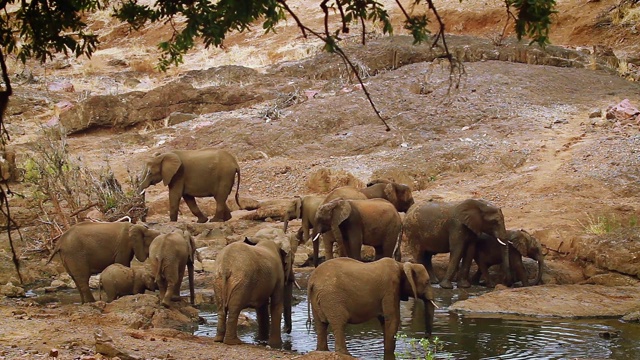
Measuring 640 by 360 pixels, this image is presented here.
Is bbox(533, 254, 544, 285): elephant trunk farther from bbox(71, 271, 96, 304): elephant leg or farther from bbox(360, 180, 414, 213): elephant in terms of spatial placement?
bbox(71, 271, 96, 304): elephant leg

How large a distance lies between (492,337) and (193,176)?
343 inches

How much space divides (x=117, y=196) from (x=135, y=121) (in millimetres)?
10310

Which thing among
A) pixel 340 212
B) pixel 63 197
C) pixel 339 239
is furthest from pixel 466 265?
pixel 63 197

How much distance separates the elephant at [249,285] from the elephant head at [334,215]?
145 inches

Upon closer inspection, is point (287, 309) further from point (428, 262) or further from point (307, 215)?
point (307, 215)

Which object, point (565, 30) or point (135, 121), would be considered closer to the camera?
point (135, 121)

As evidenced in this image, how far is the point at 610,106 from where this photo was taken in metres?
24.3

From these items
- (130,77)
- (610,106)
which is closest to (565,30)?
(610,106)

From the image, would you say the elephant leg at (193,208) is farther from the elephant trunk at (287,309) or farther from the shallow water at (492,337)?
the elephant trunk at (287,309)

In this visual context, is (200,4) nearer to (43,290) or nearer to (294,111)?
(43,290)

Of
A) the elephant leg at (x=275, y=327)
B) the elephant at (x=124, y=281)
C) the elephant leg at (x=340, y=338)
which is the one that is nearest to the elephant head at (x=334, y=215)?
the elephant at (x=124, y=281)

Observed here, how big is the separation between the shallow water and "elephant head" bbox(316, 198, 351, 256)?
228 centimetres

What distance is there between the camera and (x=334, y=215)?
15359mm

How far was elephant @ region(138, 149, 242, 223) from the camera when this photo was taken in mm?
18844
